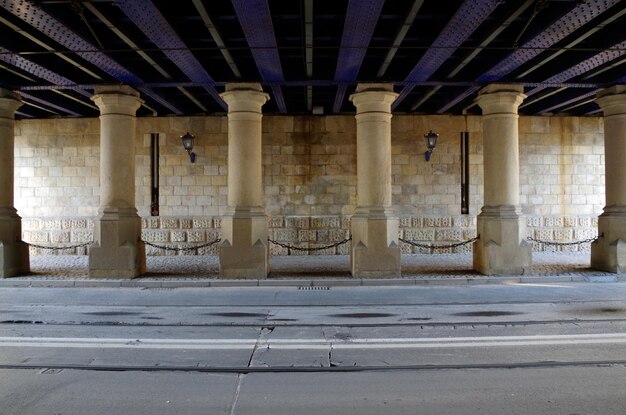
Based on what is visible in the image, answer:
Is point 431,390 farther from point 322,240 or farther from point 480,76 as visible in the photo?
point 322,240

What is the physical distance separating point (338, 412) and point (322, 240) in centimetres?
1108

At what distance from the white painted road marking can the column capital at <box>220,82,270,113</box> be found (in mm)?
6525

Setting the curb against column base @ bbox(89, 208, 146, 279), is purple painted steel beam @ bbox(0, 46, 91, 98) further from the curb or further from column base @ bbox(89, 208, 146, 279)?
the curb

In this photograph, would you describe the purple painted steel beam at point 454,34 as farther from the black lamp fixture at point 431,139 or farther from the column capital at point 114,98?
the column capital at point 114,98

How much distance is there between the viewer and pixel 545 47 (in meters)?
8.34

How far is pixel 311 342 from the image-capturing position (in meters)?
5.70

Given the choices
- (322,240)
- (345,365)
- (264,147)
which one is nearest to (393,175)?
(322,240)

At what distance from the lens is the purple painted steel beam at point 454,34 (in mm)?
7051

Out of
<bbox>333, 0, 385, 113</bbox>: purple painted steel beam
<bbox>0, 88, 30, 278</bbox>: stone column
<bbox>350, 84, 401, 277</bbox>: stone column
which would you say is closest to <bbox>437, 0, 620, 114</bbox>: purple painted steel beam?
<bbox>350, 84, 401, 277</bbox>: stone column

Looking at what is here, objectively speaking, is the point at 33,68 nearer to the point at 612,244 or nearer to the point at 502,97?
the point at 502,97

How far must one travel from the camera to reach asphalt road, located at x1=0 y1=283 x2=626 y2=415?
385 cm

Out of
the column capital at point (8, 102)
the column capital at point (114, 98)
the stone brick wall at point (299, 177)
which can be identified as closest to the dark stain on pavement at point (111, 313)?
the column capital at point (114, 98)

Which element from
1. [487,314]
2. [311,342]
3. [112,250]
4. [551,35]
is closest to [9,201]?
[112,250]

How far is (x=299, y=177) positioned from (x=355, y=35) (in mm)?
7158
